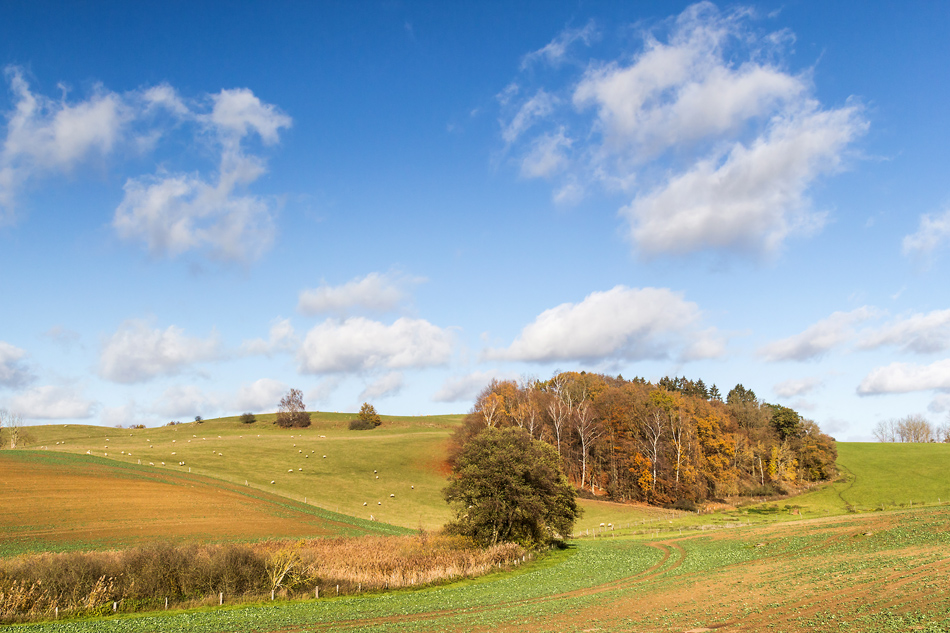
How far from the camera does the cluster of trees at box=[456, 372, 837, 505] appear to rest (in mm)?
88438

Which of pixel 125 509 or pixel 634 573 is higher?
pixel 125 509

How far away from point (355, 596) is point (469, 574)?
9.45 metres

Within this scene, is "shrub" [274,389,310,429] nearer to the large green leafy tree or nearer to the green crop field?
the green crop field

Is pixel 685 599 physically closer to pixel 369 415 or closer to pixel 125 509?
pixel 125 509

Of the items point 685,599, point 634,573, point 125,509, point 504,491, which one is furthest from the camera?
point 125,509

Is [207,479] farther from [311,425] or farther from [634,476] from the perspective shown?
[311,425]

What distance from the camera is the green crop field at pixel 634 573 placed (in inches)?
759

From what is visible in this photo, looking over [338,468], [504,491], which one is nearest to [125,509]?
[504,491]

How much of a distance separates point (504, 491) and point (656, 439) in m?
50.2

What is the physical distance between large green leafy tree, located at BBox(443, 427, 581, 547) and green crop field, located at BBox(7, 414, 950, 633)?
3.63 meters

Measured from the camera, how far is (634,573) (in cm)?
3350

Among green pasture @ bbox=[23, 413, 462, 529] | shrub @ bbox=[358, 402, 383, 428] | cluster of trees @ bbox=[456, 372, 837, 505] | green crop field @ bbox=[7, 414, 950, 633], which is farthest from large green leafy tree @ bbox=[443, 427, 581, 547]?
shrub @ bbox=[358, 402, 383, 428]

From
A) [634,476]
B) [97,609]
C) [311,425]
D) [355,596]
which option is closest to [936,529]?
[355,596]

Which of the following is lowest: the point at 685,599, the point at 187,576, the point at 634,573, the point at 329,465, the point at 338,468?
the point at 338,468
